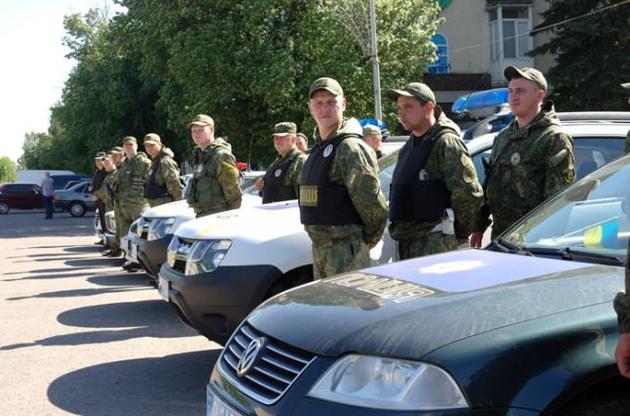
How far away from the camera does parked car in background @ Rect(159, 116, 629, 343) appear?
18.2 ft

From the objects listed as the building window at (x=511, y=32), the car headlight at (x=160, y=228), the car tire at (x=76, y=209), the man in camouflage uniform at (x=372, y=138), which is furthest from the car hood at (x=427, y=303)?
the car tire at (x=76, y=209)

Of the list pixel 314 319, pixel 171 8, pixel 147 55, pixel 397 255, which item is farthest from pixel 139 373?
pixel 147 55

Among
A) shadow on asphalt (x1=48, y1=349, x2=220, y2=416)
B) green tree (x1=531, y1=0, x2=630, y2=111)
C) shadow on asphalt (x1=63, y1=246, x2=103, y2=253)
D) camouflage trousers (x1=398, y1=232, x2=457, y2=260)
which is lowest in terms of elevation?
shadow on asphalt (x1=63, y1=246, x2=103, y2=253)

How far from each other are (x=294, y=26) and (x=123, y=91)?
1370 centimetres

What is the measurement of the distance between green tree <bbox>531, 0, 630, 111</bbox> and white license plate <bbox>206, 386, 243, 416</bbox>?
A: 66.8 ft

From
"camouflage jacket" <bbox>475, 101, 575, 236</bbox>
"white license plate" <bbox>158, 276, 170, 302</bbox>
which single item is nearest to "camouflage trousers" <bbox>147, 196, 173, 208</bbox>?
"white license plate" <bbox>158, 276, 170, 302</bbox>

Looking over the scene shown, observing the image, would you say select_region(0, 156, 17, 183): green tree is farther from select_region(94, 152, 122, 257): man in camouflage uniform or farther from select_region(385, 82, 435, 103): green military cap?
select_region(385, 82, 435, 103): green military cap

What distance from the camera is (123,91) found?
3531cm

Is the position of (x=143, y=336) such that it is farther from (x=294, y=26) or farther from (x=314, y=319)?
(x=294, y=26)

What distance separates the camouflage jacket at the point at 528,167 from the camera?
15.6 ft

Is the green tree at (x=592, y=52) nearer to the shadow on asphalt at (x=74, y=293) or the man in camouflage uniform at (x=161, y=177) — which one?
the man in camouflage uniform at (x=161, y=177)

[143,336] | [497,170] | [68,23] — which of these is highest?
[68,23]

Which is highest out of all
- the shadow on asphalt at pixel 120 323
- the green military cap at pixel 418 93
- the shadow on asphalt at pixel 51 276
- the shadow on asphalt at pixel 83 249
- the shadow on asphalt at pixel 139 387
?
the green military cap at pixel 418 93

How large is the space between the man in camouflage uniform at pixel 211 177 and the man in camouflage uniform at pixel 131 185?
3.81m
